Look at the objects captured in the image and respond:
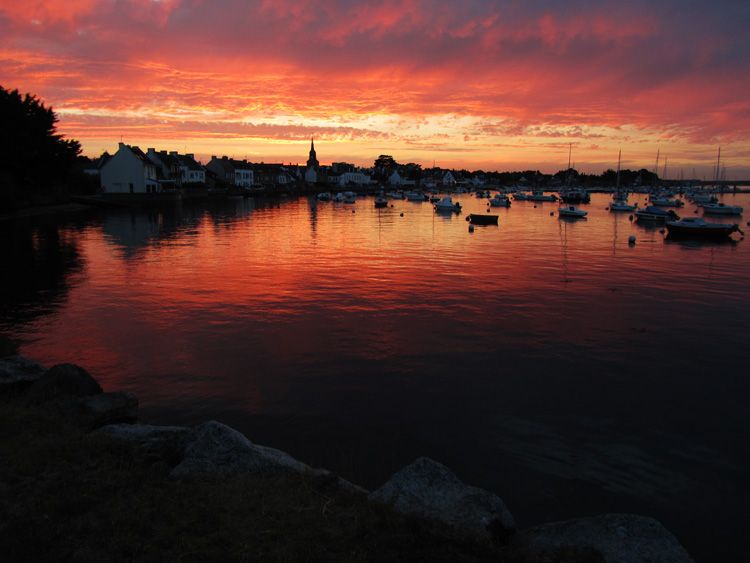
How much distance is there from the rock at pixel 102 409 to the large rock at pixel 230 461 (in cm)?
337

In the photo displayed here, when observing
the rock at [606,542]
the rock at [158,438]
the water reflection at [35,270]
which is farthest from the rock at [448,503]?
the water reflection at [35,270]

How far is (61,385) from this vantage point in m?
12.9

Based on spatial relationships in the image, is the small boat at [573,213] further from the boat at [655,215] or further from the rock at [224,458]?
the rock at [224,458]

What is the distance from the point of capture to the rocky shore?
6645 millimetres

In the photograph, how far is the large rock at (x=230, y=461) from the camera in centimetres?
866

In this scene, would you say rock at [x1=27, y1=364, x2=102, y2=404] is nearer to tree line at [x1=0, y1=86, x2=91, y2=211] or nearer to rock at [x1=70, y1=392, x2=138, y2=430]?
rock at [x1=70, y1=392, x2=138, y2=430]

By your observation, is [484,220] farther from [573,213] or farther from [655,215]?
[655,215]

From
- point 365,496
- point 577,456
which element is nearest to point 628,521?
point 365,496

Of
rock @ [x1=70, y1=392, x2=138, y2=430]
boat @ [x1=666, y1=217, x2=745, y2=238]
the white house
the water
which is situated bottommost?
the water

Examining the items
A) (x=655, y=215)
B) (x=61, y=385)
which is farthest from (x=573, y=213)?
(x=61, y=385)

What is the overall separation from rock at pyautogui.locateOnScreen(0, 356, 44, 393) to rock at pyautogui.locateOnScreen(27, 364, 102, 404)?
0.89m

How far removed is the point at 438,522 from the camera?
7512 millimetres

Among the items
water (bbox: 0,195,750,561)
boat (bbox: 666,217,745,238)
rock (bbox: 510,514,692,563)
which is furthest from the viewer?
boat (bbox: 666,217,745,238)

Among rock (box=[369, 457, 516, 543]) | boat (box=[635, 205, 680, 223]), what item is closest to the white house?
boat (box=[635, 205, 680, 223])
